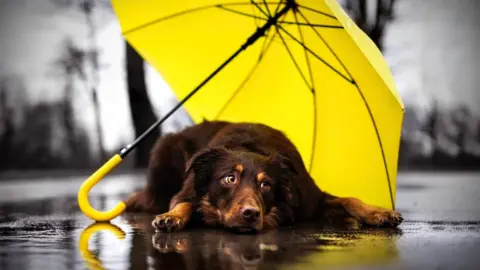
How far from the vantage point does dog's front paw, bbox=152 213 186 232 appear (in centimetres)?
430

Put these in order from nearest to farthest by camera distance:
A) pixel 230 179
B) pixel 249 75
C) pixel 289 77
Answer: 1. pixel 230 179
2. pixel 289 77
3. pixel 249 75

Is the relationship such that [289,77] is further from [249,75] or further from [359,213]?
[359,213]

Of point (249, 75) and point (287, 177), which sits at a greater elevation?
point (249, 75)

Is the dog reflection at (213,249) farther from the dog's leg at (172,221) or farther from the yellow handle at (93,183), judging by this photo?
the yellow handle at (93,183)

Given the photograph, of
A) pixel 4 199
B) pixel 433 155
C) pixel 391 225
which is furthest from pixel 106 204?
pixel 433 155

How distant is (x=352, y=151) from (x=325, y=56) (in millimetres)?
785

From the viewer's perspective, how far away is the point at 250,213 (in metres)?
4.10

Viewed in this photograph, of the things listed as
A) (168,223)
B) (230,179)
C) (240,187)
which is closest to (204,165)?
(230,179)

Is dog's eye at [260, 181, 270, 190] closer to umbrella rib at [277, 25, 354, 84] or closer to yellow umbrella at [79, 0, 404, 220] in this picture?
yellow umbrella at [79, 0, 404, 220]

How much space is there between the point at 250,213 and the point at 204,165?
66cm

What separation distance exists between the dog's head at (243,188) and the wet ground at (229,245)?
120 millimetres

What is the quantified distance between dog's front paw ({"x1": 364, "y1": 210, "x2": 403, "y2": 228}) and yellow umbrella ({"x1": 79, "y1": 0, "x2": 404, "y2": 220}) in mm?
345

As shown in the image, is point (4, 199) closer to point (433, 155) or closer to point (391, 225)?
point (391, 225)

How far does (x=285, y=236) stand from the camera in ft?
13.6
